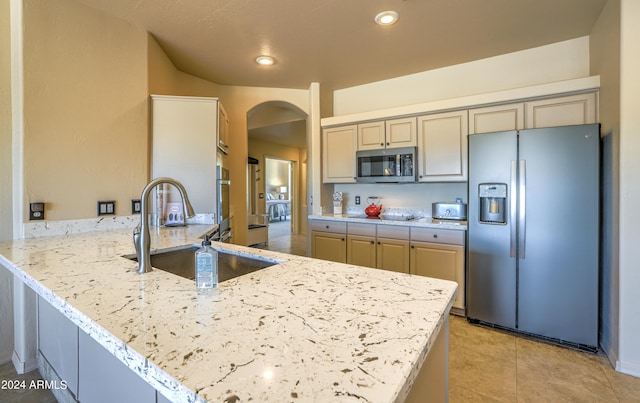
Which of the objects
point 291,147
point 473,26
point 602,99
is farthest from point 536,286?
point 291,147

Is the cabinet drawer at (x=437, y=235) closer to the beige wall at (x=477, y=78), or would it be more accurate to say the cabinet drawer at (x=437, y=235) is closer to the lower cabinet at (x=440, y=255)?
the lower cabinet at (x=440, y=255)

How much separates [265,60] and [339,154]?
137 cm

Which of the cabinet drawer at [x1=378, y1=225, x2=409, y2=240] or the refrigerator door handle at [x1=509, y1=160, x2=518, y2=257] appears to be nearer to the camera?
the refrigerator door handle at [x1=509, y1=160, x2=518, y2=257]

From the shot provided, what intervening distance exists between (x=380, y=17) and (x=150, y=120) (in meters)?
2.11

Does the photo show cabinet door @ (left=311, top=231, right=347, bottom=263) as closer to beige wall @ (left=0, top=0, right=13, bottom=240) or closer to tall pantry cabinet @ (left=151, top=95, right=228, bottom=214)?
tall pantry cabinet @ (left=151, top=95, right=228, bottom=214)

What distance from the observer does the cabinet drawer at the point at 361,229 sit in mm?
3126

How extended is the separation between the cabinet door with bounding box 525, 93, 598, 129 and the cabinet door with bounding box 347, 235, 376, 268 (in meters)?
1.84

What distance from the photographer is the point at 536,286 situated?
2.27 m

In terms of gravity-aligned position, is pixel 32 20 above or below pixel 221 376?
above

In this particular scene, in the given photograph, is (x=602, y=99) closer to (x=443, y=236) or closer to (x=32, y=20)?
(x=443, y=236)

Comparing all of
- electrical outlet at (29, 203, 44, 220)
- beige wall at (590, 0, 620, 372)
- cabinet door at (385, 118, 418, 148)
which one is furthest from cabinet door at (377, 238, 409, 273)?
electrical outlet at (29, 203, 44, 220)

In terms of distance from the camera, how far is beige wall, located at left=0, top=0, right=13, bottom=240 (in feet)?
6.13

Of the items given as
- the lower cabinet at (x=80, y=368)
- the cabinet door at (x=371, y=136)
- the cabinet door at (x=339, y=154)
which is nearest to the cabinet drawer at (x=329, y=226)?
the cabinet door at (x=339, y=154)

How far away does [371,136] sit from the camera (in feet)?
11.3
